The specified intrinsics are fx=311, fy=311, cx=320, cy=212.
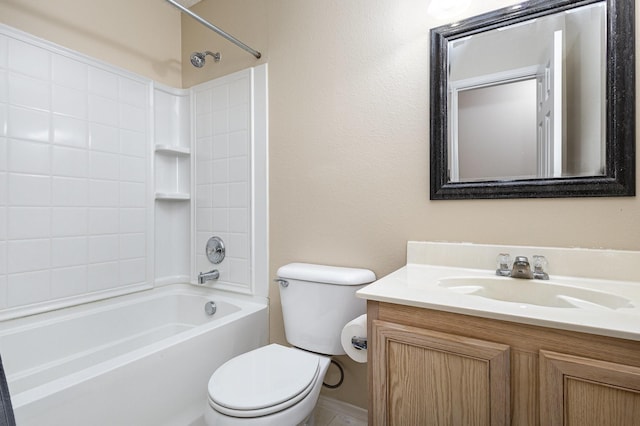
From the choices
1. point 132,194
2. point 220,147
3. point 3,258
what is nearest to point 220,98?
point 220,147

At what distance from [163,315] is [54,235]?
2.52ft

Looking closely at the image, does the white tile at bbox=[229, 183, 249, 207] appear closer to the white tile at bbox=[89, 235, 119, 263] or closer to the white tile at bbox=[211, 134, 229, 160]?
the white tile at bbox=[211, 134, 229, 160]

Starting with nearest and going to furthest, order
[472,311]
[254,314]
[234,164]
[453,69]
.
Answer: [472,311] < [453,69] < [254,314] < [234,164]

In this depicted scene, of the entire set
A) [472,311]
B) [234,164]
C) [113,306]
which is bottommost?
[113,306]

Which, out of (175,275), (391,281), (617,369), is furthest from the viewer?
(175,275)

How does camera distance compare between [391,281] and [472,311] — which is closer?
[472,311]

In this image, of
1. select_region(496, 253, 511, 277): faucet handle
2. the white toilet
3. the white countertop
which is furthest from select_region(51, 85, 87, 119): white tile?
select_region(496, 253, 511, 277): faucet handle

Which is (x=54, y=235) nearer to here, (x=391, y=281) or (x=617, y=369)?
(x=391, y=281)

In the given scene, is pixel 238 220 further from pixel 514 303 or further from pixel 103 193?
pixel 514 303

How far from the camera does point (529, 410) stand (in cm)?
72

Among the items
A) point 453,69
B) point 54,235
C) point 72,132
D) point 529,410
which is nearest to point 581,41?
point 453,69

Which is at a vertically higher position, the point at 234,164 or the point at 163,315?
the point at 234,164

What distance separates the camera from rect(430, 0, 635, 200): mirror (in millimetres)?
1017

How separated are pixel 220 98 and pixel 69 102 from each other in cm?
77
